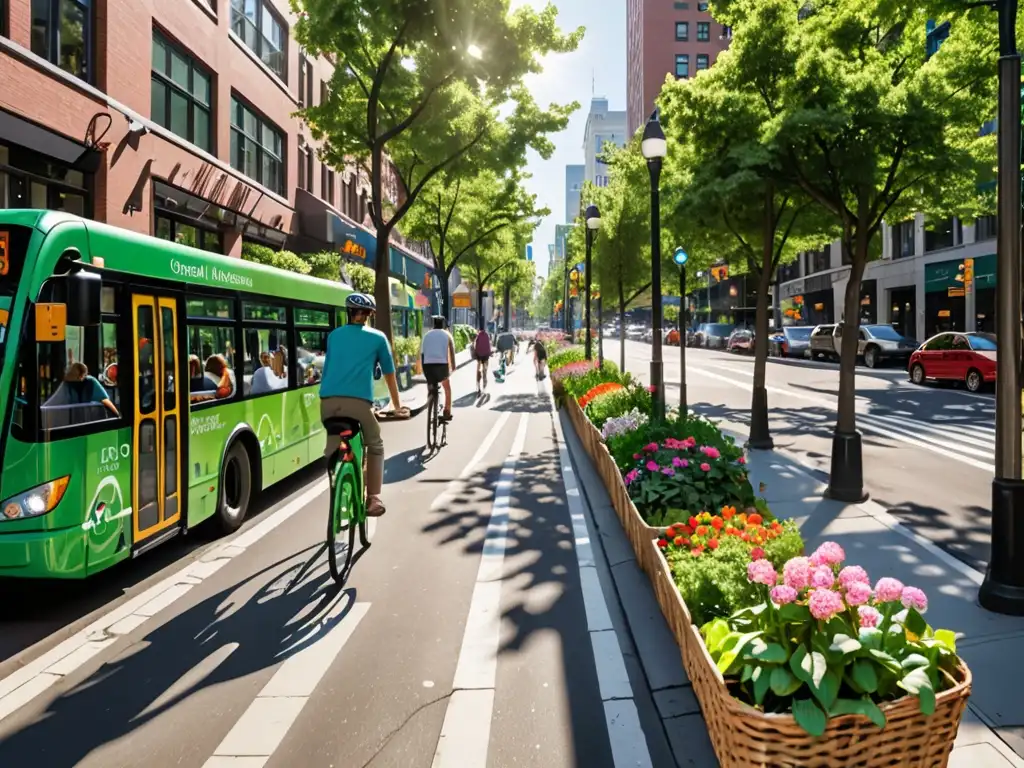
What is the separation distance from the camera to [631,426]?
27.4ft

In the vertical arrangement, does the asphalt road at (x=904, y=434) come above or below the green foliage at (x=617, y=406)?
below

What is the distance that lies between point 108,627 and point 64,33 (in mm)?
13716

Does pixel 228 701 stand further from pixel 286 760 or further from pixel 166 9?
pixel 166 9

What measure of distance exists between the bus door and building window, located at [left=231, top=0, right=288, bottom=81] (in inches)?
747

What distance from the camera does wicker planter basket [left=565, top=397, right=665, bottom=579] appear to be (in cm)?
527

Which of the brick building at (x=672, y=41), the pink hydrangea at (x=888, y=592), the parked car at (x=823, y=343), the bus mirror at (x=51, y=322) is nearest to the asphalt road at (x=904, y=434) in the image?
the pink hydrangea at (x=888, y=592)

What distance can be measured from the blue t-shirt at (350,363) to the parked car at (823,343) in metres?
31.6

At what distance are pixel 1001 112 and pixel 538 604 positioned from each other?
14.4 feet

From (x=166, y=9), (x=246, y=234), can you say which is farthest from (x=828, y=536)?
(x=246, y=234)

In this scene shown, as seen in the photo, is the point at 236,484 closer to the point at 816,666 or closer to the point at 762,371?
the point at 816,666

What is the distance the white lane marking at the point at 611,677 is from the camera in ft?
11.1

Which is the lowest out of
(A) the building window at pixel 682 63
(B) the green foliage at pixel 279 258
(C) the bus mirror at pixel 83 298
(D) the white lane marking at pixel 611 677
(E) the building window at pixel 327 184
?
(D) the white lane marking at pixel 611 677

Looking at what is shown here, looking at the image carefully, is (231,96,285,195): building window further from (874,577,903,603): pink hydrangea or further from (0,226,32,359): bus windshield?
(874,577,903,603): pink hydrangea

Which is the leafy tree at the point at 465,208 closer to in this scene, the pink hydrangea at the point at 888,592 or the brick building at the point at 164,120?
the brick building at the point at 164,120
